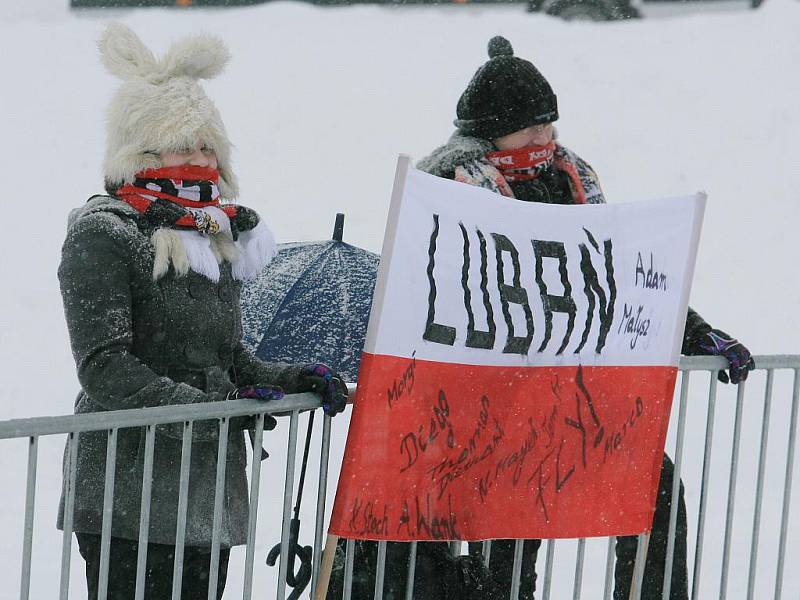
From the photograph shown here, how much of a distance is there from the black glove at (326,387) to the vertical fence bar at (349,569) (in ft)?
1.43

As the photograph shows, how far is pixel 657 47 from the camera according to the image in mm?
13422

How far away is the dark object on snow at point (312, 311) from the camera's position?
13.4 feet

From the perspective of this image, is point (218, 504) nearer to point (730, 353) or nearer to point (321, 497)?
point (321, 497)

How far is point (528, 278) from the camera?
3.54 meters

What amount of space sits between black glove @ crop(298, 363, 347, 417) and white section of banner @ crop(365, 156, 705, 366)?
0.15 metres

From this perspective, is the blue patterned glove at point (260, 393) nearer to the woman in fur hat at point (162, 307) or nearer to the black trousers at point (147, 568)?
the woman in fur hat at point (162, 307)

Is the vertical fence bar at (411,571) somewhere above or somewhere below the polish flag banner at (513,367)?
below

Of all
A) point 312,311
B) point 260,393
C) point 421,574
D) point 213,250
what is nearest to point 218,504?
point 260,393

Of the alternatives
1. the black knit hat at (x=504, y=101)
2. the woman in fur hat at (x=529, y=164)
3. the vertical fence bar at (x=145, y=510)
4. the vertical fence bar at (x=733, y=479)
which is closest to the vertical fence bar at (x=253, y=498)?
the vertical fence bar at (x=145, y=510)

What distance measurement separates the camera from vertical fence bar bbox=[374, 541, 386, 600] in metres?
3.51

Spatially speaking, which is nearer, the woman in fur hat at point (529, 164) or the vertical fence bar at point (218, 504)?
the vertical fence bar at point (218, 504)

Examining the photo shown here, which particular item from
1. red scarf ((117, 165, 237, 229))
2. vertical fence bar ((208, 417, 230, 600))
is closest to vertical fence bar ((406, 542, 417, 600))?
vertical fence bar ((208, 417, 230, 600))

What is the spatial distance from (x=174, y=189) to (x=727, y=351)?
1.97 m

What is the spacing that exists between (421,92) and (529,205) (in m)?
9.21
